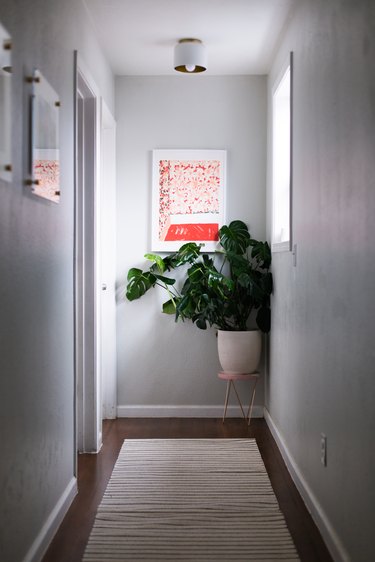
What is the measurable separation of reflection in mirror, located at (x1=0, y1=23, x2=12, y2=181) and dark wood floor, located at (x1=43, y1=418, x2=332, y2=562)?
1499 millimetres

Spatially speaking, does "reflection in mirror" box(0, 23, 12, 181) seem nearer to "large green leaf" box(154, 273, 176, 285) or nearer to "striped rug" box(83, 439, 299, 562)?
"striped rug" box(83, 439, 299, 562)

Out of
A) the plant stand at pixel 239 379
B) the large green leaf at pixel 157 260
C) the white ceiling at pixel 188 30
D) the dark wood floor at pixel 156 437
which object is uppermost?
the white ceiling at pixel 188 30

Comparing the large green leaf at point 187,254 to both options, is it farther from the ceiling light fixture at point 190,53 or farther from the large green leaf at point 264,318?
the ceiling light fixture at point 190,53

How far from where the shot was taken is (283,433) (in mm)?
3873

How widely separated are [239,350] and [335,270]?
2.15 m

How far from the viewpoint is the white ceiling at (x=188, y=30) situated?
3480 millimetres

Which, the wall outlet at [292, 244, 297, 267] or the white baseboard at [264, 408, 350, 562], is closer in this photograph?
the white baseboard at [264, 408, 350, 562]

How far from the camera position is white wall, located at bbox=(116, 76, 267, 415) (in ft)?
15.9

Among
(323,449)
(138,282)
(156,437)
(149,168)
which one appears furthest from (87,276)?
→ (323,449)

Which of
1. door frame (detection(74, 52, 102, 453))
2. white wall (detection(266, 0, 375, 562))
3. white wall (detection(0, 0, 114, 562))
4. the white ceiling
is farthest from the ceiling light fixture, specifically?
white wall (detection(0, 0, 114, 562))

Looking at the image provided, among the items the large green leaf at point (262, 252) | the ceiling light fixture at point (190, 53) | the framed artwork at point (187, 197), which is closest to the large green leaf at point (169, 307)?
the framed artwork at point (187, 197)

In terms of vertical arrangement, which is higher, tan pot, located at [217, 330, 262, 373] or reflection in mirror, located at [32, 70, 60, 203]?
reflection in mirror, located at [32, 70, 60, 203]

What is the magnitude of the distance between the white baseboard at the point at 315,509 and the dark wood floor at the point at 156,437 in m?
0.03

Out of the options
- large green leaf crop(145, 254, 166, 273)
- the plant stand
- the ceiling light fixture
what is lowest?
the plant stand
